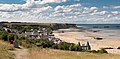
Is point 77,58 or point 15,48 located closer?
point 77,58

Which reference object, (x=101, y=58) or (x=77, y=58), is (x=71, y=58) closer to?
(x=77, y=58)

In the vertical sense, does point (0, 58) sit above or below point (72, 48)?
above

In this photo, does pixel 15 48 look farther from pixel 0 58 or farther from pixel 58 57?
pixel 0 58

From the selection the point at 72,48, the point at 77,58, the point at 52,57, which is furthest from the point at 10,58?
the point at 72,48

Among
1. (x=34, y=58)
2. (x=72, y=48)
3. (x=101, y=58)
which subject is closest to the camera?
(x=34, y=58)

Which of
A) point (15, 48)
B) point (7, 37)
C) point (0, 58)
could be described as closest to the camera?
point (0, 58)

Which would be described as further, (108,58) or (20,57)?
(108,58)

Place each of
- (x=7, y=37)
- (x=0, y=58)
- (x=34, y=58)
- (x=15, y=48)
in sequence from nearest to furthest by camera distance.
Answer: (x=0, y=58)
(x=34, y=58)
(x=15, y=48)
(x=7, y=37)

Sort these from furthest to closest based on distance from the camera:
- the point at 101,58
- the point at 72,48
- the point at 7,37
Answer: the point at 7,37, the point at 72,48, the point at 101,58

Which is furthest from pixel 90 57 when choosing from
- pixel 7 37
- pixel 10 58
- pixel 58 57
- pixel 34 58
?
pixel 7 37
